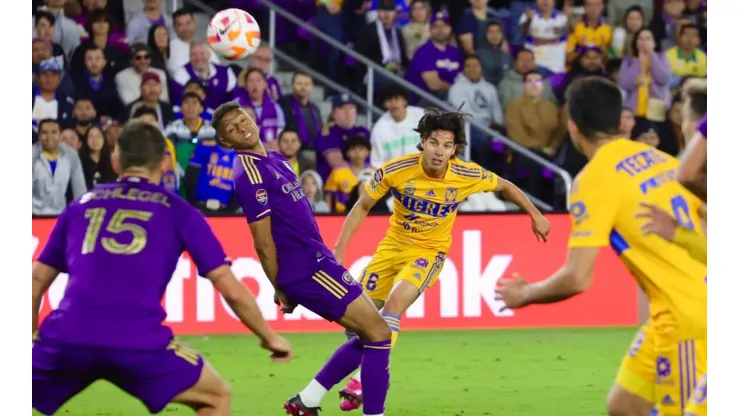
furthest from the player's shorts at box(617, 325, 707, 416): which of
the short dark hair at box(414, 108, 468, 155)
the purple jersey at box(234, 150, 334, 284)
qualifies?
the short dark hair at box(414, 108, 468, 155)

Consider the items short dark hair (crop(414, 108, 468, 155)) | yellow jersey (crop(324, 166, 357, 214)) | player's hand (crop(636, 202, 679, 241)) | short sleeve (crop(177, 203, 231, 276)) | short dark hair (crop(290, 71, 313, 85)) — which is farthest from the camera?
short dark hair (crop(290, 71, 313, 85))

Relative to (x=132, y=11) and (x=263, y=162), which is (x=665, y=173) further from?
(x=132, y=11)

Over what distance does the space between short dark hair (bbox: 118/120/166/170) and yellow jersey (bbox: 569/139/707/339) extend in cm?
193

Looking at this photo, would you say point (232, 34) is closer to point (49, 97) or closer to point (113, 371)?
point (49, 97)

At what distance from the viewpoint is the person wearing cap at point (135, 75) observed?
13.2 m

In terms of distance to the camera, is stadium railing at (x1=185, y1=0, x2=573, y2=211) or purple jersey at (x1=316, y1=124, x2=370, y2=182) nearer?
purple jersey at (x1=316, y1=124, x2=370, y2=182)

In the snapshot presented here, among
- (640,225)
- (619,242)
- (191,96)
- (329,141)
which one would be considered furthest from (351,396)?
(329,141)

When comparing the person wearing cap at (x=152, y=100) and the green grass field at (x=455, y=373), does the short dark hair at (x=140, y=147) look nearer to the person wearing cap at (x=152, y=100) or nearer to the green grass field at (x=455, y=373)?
the green grass field at (x=455, y=373)

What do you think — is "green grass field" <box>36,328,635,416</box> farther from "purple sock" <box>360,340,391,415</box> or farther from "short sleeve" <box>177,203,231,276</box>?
"short sleeve" <box>177,203,231,276</box>

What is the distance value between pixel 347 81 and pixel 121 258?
33.7 feet

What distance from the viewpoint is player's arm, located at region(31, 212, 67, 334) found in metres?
5.27

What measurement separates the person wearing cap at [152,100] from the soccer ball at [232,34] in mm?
2417

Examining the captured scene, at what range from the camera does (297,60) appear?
1541cm

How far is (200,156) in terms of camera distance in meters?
12.5
